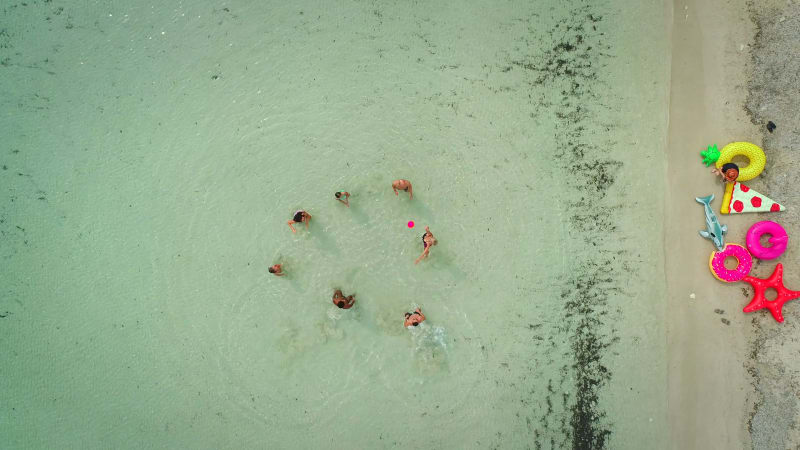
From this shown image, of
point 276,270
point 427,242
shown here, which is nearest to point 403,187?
point 427,242

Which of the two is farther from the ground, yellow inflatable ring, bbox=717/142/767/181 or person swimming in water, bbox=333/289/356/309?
yellow inflatable ring, bbox=717/142/767/181

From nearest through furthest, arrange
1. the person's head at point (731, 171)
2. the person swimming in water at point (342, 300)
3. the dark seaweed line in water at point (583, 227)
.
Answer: the person's head at point (731, 171), the person swimming in water at point (342, 300), the dark seaweed line in water at point (583, 227)

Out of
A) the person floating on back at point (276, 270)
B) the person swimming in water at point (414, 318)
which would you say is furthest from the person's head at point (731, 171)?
the person floating on back at point (276, 270)

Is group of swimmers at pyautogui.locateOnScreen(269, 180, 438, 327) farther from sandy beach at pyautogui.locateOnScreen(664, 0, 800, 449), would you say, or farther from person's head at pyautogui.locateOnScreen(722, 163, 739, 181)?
person's head at pyautogui.locateOnScreen(722, 163, 739, 181)

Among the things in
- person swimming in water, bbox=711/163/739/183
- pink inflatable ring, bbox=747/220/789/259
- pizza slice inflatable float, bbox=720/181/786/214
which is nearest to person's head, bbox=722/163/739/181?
person swimming in water, bbox=711/163/739/183

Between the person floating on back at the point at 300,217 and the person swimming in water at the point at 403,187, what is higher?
the person swimming in water at the point at 403,187

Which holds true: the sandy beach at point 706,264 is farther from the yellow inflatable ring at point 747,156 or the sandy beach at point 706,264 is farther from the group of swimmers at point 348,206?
the group of swimmers at point 348,206

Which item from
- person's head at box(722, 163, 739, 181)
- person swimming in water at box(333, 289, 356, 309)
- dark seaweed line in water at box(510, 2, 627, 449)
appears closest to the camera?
person's head at box(722, 163, 739, 181)

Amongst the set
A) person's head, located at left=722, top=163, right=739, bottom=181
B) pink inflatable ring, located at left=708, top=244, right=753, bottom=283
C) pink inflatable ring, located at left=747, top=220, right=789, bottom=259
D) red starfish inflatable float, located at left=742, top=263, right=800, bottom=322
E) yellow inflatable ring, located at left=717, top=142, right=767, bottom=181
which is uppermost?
yellow inflatable ring, located at left=717, top=142, right=767, bottom=181
